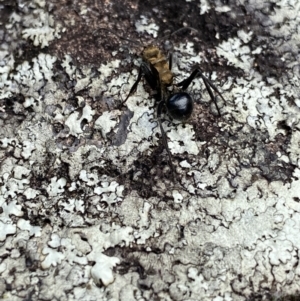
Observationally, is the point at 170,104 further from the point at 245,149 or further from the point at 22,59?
the point at 22,59

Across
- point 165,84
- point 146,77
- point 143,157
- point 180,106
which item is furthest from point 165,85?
point 143,157

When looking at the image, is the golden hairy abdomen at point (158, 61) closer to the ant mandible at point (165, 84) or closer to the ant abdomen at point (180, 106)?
the ant mandible at point (165, 84)

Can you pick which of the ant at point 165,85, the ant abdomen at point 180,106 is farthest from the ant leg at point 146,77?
the ant abdomen at point 180,106

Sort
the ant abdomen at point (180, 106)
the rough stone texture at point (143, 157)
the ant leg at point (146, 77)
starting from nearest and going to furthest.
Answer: the rough stone texture at point (143, 157) → the ant abdomen at point (180, 106) → the ant leg at point (146, 77)

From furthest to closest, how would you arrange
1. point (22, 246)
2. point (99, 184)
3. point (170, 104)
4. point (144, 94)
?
point (144, 94) < point (170, 104) < point (99, 184) < point (22, 246)

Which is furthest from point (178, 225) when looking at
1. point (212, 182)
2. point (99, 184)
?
point (99, 184)

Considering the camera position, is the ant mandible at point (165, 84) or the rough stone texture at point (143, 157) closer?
the rough stone texture at point (143, 157)
